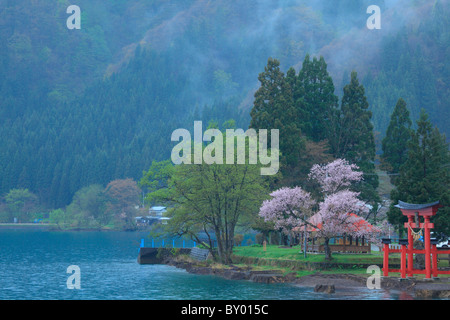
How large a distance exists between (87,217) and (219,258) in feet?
409

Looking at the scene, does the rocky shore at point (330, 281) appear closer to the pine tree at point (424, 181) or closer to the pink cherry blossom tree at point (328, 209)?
the pink cherry blossom tree at point (328, 209)

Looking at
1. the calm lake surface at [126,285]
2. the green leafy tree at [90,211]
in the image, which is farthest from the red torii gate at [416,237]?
the green leafy tree at [90,211]

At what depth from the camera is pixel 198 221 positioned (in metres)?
68.6

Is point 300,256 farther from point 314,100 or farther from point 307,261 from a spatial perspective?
point 314,100

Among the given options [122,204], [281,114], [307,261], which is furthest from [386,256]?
[122,204]

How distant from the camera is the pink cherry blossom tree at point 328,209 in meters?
56.2

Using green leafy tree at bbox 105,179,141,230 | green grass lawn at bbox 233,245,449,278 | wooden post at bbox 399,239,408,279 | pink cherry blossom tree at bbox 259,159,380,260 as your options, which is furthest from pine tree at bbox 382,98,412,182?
green leafy tree at bbox 105,179,141,230

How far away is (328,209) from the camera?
56.6m

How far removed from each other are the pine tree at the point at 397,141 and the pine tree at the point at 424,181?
65.5ft

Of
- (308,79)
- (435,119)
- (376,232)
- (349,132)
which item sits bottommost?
(376,232)
